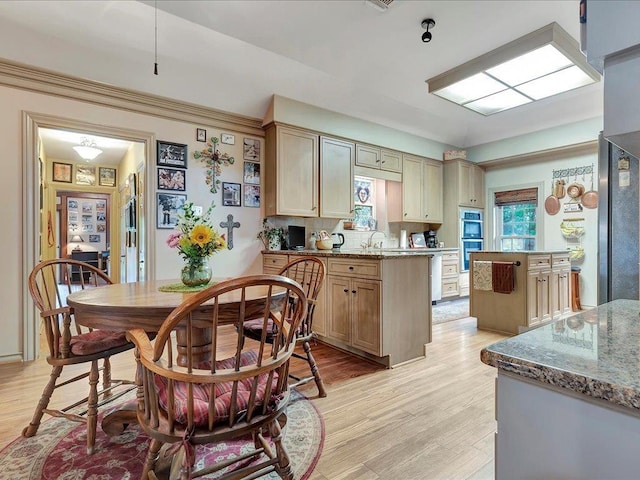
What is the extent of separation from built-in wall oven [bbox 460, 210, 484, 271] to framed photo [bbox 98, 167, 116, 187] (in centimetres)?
681

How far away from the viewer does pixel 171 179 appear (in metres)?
3.63

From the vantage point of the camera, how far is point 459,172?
19.4ft

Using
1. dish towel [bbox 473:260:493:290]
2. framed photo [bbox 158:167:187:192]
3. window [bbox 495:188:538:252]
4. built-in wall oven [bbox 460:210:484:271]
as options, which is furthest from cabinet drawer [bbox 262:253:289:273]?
window [bbox 495:188:538:252]

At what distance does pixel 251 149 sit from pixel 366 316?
2.52m

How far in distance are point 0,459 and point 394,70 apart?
176 inches

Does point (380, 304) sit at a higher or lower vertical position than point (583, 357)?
lower

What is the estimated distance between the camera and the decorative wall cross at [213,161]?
3832mm

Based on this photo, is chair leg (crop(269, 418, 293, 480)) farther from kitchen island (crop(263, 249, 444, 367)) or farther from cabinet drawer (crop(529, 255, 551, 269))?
cabinet drawer (crop(529, 255, 551, 269))

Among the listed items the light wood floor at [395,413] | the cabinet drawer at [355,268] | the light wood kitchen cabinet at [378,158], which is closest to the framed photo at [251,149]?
the light wood kitchen cabinet at [378,158]

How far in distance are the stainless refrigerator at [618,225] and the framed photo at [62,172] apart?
7.88 m

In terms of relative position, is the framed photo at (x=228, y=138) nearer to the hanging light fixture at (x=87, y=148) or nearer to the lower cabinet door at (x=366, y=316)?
the lower cabinet door at (x=366, y=316)

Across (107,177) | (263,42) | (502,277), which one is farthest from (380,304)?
(107,177)

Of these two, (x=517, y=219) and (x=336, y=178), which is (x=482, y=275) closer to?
(x=336, y=178)

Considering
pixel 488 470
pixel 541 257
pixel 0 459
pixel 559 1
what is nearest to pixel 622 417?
pixel 488 470
